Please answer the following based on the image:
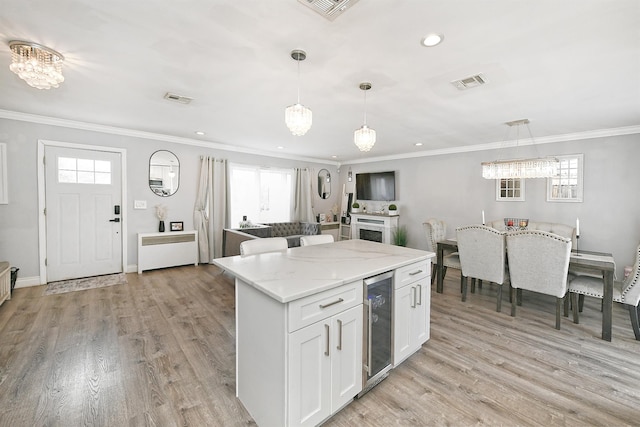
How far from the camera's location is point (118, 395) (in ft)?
6.37

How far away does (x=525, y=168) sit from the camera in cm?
377

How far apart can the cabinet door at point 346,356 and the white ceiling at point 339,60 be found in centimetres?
188

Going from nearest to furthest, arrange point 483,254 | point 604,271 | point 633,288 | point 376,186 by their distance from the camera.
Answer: point 633,288
point 604,271
point 483,254
point 376,186

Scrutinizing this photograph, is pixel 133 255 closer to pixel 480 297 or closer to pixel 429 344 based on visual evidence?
pixel 429 344

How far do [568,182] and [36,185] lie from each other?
27.7 ft

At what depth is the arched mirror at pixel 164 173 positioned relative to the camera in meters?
5.16

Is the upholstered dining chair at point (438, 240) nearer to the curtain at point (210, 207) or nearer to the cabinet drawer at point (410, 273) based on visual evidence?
the cabinet drawer at point (410, 273)

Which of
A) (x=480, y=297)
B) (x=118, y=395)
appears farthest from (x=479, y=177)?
(x=118, y=395)

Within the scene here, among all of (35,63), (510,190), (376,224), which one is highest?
(35,63)

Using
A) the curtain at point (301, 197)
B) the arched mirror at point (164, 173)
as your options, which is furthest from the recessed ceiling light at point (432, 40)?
the curtain at point (301, 197)

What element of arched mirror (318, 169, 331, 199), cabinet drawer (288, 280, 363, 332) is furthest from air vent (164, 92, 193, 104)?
arched mirror (318, 169, 331, 199)

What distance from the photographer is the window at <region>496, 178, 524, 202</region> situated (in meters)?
5.14

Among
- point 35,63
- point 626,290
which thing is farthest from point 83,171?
point 626,290

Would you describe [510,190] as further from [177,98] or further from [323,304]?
[177,98]
